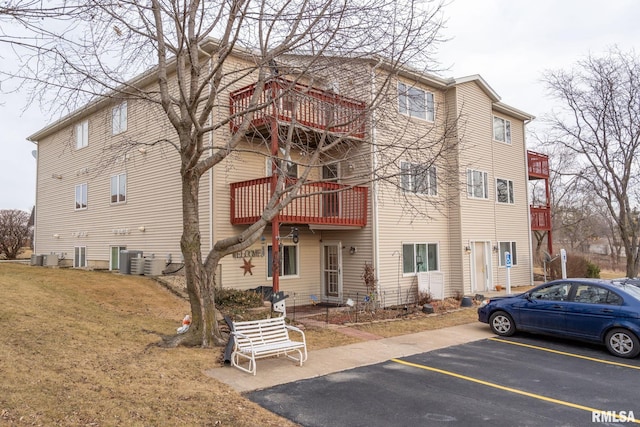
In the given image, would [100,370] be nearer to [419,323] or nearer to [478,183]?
[419,323]

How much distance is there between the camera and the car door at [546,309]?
368 inches

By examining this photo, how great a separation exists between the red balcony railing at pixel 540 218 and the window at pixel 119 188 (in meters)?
19.7

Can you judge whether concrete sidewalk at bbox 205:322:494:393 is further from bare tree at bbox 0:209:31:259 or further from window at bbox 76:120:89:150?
bare tree at bbox 0:209:31:259

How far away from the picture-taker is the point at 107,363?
665 centimetres

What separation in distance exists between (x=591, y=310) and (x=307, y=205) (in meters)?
8.01

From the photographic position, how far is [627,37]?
16891 millimetres

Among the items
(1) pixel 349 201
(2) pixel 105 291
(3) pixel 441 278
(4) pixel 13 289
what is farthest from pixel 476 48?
(4) pixel 13 289

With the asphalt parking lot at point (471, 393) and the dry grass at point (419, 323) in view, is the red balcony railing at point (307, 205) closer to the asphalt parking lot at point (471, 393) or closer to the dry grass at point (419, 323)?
the dry grass at point (419, 323)

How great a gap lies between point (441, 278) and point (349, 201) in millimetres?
4722

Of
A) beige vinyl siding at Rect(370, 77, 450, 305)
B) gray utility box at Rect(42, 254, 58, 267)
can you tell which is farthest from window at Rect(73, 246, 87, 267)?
beige vinyl siding at Rect(370, 77, 450, 305)

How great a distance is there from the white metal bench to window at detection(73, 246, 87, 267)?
14759 millimetres

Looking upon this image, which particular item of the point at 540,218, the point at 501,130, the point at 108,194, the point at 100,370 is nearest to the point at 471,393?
the point at 100,370

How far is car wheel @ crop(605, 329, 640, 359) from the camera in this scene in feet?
26.7

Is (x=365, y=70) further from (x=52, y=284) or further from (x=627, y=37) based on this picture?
(x=627, y=37)
